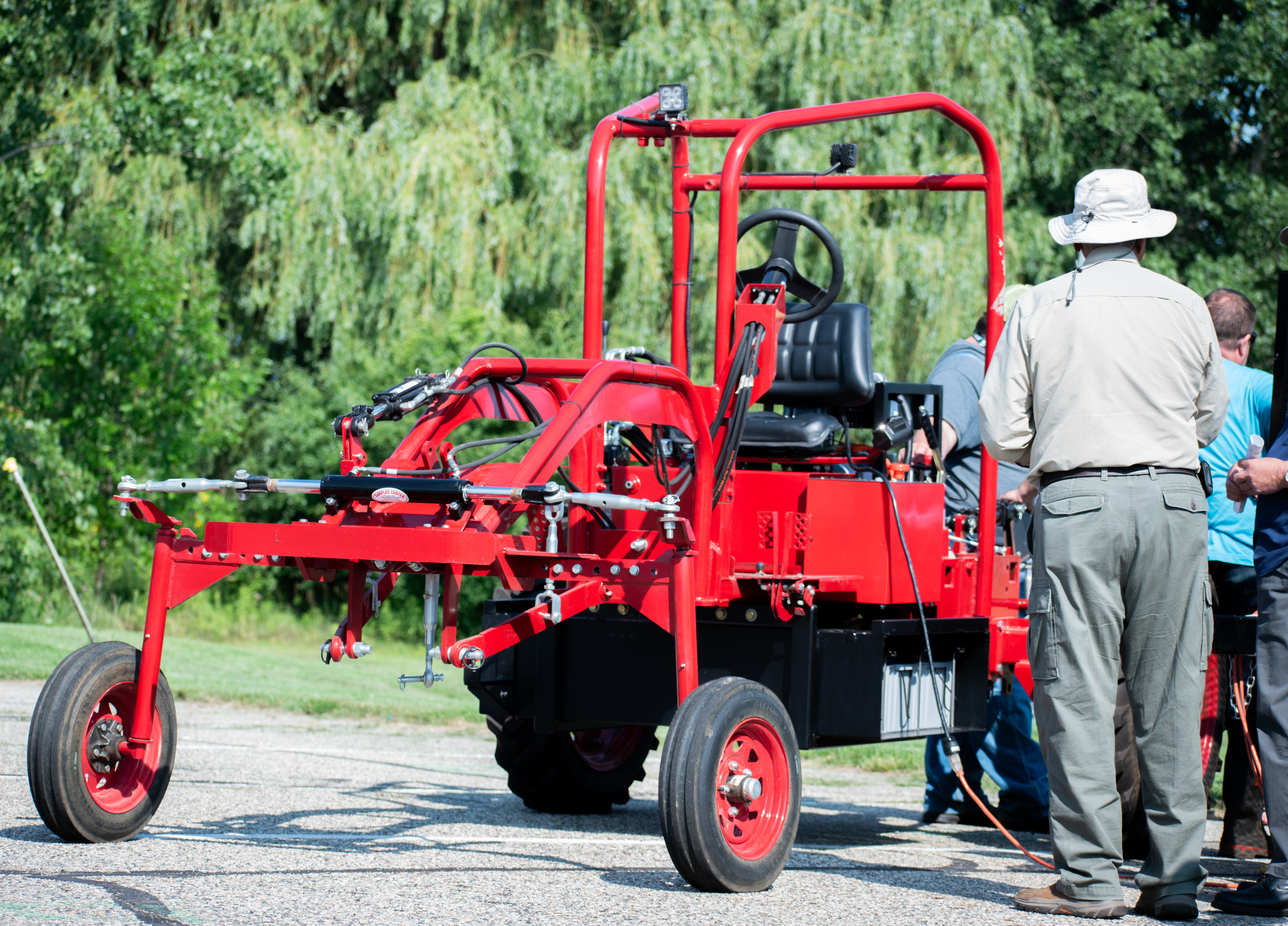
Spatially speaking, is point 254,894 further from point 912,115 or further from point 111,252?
point 912,115

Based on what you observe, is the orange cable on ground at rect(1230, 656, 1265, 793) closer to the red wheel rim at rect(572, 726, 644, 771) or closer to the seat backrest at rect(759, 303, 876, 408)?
the seat backrest at rect(759, 303, 876, 408)

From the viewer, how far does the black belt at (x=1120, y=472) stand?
15.2ft

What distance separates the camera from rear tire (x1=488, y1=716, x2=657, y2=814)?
6883 mm

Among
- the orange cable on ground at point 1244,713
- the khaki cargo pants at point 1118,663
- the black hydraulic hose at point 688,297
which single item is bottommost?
the orange cable on ground at point 1244,713

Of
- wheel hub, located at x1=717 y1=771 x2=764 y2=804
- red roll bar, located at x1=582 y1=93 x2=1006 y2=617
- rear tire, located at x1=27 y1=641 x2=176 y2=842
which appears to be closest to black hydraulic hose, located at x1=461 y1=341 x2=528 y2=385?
red roll bar, located at x1=582 y1=93 x2=1006 y2=617

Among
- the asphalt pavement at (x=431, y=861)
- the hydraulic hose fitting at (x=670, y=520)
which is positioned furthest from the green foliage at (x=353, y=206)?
the hydraulic hose fitting at (x=670, y=520)

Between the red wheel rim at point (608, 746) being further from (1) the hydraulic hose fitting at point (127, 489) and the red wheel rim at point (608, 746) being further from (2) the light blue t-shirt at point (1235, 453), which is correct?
(2) the light blue t-shirt at point (1235, 453)

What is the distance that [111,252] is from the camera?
1739 centimetres

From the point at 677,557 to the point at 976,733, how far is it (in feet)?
8.84

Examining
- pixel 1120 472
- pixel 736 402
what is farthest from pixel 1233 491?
pixel 736 402

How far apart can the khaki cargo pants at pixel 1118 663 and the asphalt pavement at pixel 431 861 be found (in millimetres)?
Result: 241

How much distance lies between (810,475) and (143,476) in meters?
13.7

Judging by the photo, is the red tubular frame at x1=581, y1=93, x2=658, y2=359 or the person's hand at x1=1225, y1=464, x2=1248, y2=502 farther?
the red tubular frame at x1=581, y1=93, x2=658, y2=359

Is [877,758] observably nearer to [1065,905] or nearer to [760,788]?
[760,788]
